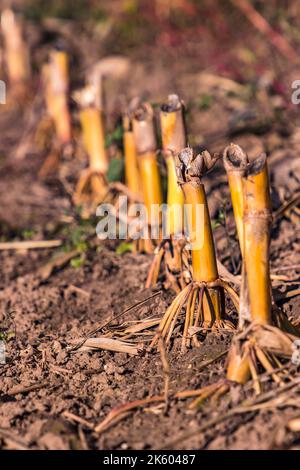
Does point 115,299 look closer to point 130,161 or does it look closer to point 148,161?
point 148,161

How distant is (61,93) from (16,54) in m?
1.31

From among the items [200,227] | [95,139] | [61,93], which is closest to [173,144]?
[200,227]

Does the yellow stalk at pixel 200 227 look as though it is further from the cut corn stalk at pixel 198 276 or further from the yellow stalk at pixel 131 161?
the yellow stalk at pixel 131 161

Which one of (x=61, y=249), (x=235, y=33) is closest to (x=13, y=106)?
(x=235, y=33)

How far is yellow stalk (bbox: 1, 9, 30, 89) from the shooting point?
6297mm

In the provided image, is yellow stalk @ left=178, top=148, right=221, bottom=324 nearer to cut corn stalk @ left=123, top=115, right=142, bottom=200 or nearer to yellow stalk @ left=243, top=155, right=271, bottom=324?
yellow stalk @ left=243, top=155, right=271, bottom=324

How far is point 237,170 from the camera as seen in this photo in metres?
2.25

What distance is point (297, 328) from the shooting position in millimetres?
2525

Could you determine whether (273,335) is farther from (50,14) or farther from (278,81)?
Answer: (50,14)

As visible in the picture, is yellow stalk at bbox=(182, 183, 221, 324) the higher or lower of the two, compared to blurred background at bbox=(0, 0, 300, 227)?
lower

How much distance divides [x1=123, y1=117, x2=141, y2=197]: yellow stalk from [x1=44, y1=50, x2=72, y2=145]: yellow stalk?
151 centimetres

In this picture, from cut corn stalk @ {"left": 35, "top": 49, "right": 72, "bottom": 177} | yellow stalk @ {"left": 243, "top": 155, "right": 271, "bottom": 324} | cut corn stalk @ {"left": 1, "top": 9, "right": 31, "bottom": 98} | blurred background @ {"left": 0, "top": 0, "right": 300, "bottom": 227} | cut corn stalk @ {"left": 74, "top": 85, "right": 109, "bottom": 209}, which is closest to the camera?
yellow stalk @ {"left": 243, "top": 155, "right": 271, "bottom": 324}

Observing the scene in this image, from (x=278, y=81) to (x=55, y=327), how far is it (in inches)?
114

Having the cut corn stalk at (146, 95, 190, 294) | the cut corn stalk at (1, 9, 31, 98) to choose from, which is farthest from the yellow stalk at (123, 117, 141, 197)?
the cut corn stalk at (1, 9, 31, 98)
